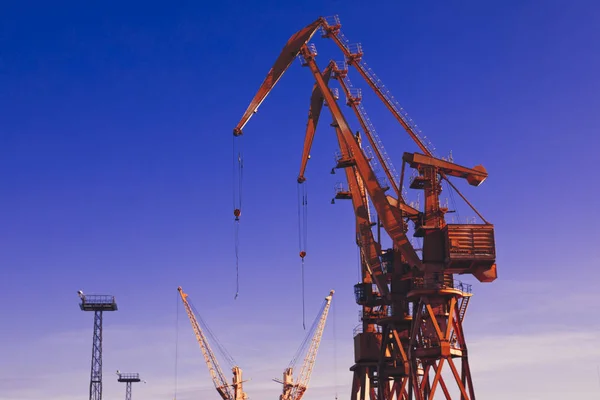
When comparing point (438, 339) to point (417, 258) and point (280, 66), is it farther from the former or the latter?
point (280, 66)

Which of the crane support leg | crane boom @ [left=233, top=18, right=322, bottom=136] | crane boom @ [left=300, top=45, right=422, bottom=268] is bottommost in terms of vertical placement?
the crane support leg

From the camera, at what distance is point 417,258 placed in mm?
80062

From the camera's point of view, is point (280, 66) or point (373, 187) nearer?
point (373, 187)

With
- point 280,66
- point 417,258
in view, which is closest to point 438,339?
point 417,258

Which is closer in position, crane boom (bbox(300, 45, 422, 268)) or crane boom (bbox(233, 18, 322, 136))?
crane boom (bbox(300, 45, 422, 268))

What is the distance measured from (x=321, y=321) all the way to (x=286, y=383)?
15280 mm

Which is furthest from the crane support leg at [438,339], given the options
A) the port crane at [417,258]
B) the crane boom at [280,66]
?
the crane boom at [280,66]

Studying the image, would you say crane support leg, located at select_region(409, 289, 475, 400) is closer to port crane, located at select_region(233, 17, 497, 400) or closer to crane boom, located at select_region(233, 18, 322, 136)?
port crane, located at select_region(233, 17, 497, 400)

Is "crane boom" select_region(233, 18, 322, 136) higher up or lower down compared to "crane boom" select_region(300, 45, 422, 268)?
higher up

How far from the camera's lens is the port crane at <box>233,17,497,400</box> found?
3036 inches

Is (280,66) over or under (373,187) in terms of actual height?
over

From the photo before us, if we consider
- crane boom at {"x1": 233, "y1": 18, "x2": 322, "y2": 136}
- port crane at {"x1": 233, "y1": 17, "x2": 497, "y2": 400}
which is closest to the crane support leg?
port crane at {"x1": 233, "y1": 17, "x2": 497, "y2": 400}

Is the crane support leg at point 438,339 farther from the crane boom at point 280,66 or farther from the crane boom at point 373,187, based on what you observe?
the crane boom at point 280,66

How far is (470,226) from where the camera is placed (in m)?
77.6
